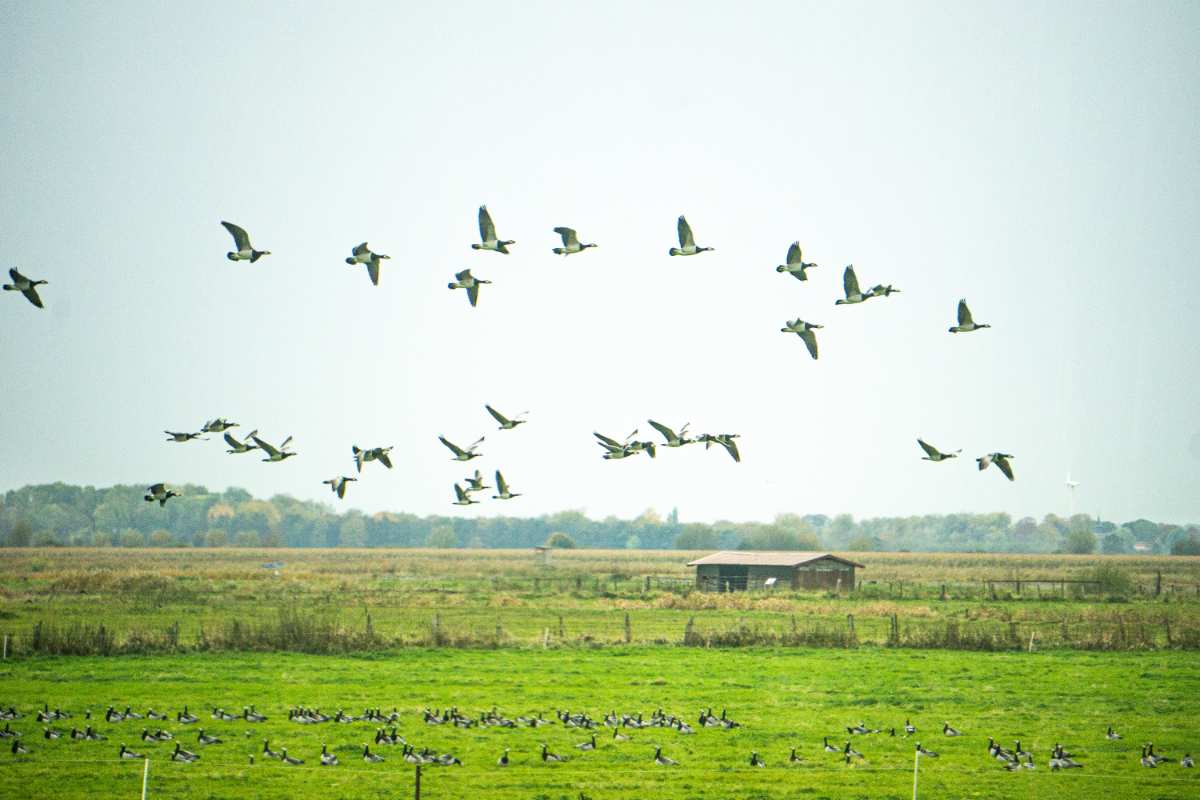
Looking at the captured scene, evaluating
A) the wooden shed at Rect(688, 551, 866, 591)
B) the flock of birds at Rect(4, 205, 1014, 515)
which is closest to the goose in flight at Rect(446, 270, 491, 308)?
the flock of birds at Rect(4, 205, 1014, 515)

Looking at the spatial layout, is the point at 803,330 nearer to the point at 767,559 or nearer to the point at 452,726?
the point at 452,726

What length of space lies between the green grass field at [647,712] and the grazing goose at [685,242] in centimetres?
1240

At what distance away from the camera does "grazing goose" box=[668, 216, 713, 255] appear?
28.5 metres

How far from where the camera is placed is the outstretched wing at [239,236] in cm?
2694

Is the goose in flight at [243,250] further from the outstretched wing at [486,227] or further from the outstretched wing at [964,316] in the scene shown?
the outstretched wing at [964,316]

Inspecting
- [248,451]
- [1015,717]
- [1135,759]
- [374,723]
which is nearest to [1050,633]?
[1015,717]

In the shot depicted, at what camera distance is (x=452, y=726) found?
3012cm

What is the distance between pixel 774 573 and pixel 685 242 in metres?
60.6

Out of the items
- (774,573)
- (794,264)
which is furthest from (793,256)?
(774,573)

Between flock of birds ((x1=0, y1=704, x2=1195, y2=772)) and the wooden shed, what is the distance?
54.5m

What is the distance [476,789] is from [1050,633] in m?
36.6

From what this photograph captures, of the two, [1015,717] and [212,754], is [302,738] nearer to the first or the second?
[212,754]

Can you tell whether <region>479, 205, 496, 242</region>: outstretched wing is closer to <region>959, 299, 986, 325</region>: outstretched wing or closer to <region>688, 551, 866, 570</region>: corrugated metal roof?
<region>959, 299, 986, 325</region>: outstretched wing

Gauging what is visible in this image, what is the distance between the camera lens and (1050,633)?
52500 millimetres
